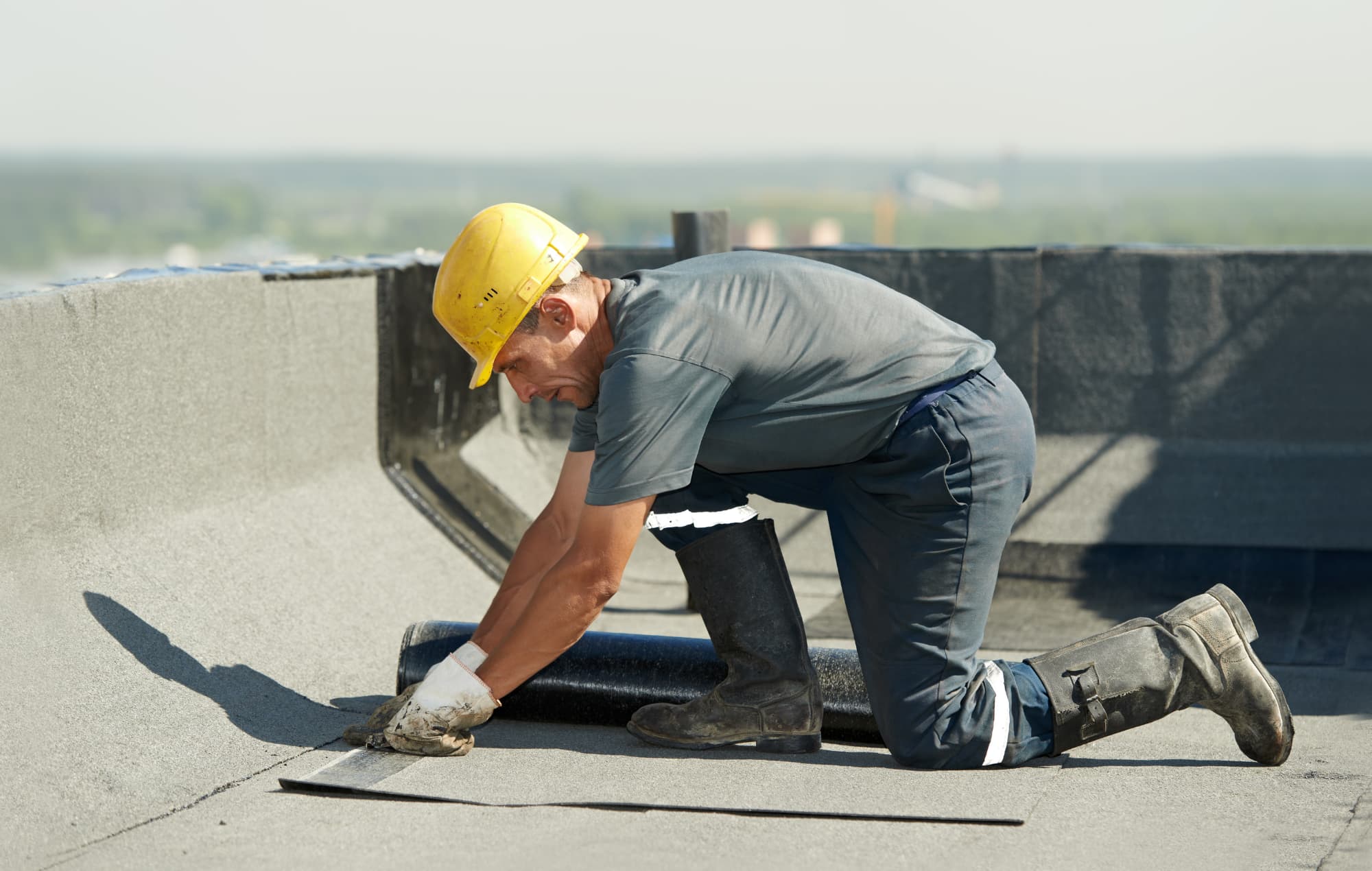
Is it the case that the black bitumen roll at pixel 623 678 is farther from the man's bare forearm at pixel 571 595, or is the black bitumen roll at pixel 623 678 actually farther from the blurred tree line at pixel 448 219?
the blurred tree line at pixel 448 219

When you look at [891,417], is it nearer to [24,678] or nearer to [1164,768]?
[1164,768]

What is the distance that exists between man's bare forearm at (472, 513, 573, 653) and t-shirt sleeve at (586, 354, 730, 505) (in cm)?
64

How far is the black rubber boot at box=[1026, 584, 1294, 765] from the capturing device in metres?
3.53

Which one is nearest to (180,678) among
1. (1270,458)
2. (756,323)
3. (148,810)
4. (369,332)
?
(148,810)

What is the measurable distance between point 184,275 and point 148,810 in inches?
87.2

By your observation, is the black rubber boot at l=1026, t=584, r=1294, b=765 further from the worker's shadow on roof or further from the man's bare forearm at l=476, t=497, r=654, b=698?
the worker's shadow on roof

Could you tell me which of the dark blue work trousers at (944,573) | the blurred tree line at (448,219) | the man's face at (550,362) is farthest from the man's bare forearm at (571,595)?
the blurred tree line at (448,219)

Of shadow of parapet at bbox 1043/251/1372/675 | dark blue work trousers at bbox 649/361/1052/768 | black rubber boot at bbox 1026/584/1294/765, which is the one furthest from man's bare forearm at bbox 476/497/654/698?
shadow of parapet at bbox 1043/251/1372/675

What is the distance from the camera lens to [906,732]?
3.56m

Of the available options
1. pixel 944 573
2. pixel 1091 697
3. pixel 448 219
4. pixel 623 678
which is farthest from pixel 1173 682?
pixel 448 219

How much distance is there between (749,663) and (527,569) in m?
0.65

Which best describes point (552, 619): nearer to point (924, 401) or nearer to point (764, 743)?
point (764, 743)

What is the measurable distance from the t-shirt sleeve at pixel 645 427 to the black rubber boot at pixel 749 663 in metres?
0.61

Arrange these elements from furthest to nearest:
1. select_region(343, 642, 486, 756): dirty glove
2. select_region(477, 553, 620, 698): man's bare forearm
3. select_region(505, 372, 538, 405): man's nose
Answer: select_region(343, 642, 486, 756): dirty glove < select_region(505, 372, 538, 405): man's nose < select_region(477, 553, 620, 698): man's bare forearm
